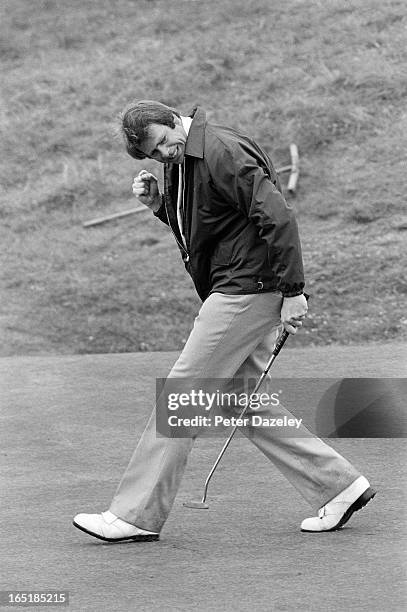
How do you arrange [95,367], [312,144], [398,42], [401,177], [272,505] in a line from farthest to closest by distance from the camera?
[398,42]
[312,144]
[401,177]
[95,367]
[272,505]

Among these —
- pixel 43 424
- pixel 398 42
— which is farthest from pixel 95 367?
pixel 398 42

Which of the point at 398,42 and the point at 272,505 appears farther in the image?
the point at 398,42

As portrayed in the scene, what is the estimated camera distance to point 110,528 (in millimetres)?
4859

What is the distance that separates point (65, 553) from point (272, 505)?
102 cm

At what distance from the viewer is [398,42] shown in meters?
17.0

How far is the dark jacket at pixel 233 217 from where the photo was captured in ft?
15.1

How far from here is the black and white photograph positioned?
462cm

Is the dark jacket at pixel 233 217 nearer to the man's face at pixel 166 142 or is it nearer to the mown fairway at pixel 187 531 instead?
the man's face at pixel 166 142

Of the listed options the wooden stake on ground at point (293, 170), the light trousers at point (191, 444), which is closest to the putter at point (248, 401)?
the light trousers at point (191, 444)

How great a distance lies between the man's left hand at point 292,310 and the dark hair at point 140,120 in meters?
0.77

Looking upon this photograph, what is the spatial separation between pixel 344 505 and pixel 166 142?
4.99ft

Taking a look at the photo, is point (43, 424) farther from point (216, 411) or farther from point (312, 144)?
point (312, 144)
